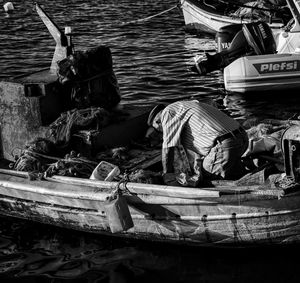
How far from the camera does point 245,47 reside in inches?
608

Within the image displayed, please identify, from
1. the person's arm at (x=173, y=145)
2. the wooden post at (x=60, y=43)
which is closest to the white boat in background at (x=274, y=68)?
the wooden post at (x=60, y=43)

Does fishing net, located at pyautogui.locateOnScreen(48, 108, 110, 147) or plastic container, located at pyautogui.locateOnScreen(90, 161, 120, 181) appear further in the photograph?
fishing net, located at pyautogui.locateOnScreen(48, 108, 110, 147)

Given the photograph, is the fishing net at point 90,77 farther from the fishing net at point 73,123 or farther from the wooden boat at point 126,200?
the fishing net at point 73,123

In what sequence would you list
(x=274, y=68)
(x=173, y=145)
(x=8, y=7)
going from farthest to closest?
(x=8, y=7), (x=274, y=68), (x=173, y=145)

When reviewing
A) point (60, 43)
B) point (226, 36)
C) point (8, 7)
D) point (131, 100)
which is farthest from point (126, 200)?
point (8, 7)

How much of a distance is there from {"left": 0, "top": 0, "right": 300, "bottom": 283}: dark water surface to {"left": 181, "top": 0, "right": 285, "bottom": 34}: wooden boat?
0.45 meters

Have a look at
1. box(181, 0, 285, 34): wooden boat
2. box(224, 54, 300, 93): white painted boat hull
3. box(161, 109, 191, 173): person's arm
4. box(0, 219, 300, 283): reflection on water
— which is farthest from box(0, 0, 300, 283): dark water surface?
box(161, 109, 191, 173): person's arm

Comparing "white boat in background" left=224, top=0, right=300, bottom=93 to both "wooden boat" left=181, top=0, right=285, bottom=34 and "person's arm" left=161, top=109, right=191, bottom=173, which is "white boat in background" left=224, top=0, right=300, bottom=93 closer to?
"wooden boat" left=181, top=0, right=285, bottom=34

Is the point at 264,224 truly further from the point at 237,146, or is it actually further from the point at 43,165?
the point at 43,165

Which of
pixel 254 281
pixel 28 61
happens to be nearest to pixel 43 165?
pixel 254 281

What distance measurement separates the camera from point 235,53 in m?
15.6

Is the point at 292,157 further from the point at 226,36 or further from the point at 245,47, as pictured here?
the point at 226,36

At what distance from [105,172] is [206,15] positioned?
15461 millimetres

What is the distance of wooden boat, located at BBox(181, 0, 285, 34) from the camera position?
22.0 m
